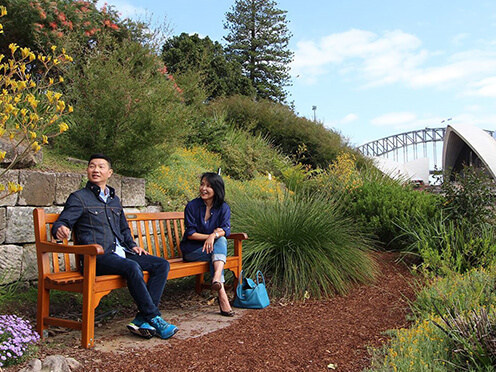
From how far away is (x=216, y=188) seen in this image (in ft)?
15.7

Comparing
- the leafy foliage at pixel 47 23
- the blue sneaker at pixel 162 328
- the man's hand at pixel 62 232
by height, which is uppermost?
the leafy foliage at pixel 47 23

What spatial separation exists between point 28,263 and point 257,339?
2.41 m

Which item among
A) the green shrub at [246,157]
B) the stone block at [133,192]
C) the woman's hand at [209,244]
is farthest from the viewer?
the green shrub at [246,157]

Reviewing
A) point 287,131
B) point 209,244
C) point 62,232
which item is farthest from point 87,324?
point 287,131

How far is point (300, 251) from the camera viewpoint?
5379mm

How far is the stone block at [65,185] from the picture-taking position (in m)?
→ 5.08

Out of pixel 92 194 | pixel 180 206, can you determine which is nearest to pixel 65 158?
pixel 180 206

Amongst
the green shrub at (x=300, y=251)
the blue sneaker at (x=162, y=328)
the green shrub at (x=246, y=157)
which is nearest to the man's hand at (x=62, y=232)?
the blue sneaker at (x=162, y=328)

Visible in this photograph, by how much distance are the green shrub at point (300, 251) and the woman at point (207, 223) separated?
741 millimetres

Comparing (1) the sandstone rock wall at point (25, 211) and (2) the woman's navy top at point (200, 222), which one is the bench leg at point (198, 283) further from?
(1) the sandstone rock wall at point (25, 211)

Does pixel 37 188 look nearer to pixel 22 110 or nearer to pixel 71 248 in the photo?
pixel 71 248

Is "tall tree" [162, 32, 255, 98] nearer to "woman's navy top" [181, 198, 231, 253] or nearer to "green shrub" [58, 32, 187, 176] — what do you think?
"green shrub" [58, 32, 187, 176]

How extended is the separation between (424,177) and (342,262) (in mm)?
45082

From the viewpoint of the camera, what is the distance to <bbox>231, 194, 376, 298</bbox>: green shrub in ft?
17.3
